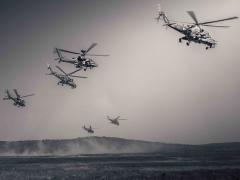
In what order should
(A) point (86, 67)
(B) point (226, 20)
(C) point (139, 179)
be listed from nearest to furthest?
(B) point (226, 20) < (A) point (86, 67) < (C) point (139, 179)

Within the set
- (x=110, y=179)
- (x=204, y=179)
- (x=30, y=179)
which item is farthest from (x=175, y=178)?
(x=30, y=179)

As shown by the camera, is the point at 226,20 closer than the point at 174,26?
Yes

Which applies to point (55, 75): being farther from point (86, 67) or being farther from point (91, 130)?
point (91, 130)

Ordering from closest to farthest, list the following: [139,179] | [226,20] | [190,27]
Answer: [226,20] → [190,27] → [139,179]

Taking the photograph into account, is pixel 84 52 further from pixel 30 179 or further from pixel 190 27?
pixel 30 179

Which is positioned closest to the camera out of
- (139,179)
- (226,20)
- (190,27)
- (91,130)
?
(226,20)

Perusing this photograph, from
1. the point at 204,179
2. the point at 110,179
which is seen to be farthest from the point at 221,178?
the point at 110,179

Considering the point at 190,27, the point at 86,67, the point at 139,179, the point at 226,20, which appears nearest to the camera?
the point at 226,20

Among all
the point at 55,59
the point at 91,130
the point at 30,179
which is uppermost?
the point at 55,59

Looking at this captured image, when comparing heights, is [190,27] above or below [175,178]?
above
